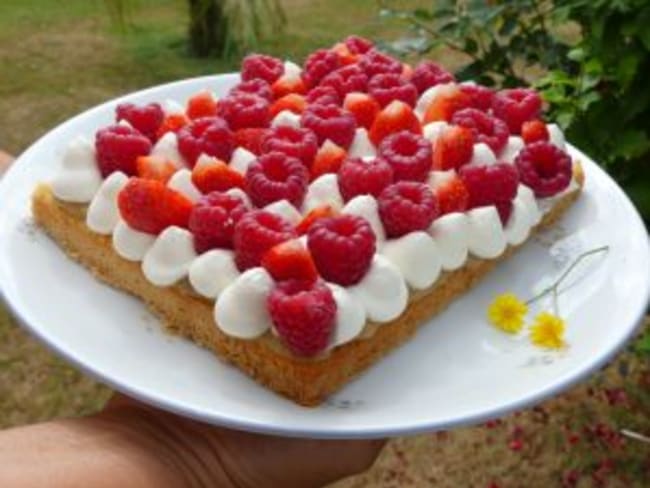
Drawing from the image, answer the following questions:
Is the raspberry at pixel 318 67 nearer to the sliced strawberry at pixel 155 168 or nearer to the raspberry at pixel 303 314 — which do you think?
the sliced strawberry at pixel 155 168

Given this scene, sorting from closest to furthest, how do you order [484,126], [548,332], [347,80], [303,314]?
[303,314], [548,332], [484,126], [347,80]

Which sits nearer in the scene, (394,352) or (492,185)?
(394,352)

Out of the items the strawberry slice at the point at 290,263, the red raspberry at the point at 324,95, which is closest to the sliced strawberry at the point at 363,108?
the red raspberry at the point at 324,95

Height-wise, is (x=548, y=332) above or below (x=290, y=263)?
below

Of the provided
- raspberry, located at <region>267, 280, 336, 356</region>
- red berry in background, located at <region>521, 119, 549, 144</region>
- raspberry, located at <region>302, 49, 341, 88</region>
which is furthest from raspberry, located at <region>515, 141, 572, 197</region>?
raspberry, located at <region>267, 280, 336, 356</region>

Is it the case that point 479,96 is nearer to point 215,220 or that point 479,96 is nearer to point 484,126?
point 484,126

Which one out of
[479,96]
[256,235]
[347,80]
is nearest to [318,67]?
[347,80]

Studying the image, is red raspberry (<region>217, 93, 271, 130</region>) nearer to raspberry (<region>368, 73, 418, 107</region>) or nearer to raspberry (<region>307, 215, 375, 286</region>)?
raspberry (<region>368, 73, 418, 107</region>)
